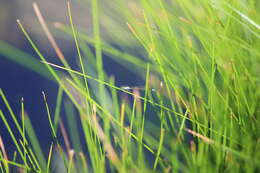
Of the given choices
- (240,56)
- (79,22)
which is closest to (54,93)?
(79,22)

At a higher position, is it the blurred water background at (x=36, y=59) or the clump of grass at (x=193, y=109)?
the clump of grass at (x=193, y=109)

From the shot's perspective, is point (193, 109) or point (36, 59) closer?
point (193, 109)

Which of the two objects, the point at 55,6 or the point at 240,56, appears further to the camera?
the point at 55,6

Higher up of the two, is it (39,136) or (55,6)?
(55,6)

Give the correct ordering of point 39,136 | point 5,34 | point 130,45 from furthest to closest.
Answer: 1. point 5,34
2. point 39,136
3. point 130,45

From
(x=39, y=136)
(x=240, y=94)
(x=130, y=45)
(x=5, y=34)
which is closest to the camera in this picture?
(x=240, y=94)

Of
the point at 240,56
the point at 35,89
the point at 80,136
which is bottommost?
the point at 80,136

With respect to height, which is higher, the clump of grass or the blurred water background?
the clump of grass

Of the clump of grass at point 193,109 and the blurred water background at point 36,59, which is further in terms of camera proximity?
the blurred water background at point 36,59

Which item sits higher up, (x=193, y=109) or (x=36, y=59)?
(x=193, y=109)

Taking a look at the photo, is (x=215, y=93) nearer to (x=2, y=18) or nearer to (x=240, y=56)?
(x=240, y=56)

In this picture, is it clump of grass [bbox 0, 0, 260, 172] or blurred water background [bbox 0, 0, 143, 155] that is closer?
clump of grass [bbox 0, 0, 260, 172]

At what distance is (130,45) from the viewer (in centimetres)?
71

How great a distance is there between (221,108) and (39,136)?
0.66 m
